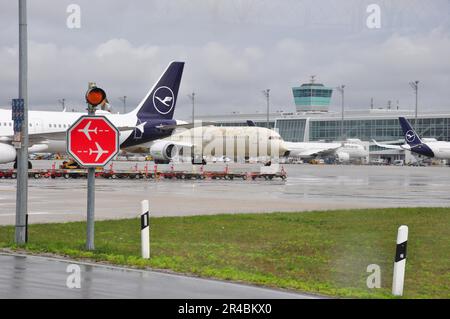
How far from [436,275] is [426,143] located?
110m

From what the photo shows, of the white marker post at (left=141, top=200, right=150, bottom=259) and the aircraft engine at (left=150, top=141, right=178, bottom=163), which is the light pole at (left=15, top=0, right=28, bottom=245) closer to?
the white marker post at (left=141, top=200, right=150, bottom=259)

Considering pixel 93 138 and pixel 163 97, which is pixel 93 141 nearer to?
pixel 93 138

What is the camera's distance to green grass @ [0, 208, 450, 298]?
15.4m

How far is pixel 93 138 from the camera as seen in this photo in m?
18.2

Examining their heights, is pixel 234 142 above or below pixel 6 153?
above

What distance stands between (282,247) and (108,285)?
718 centimetres

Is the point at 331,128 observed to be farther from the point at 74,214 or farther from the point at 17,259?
the point at 17,259

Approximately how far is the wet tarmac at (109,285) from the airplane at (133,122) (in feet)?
151

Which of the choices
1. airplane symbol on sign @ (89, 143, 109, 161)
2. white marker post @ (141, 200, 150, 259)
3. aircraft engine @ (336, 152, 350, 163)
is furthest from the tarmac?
aircraft engine @ (336, 152, 350, 163)

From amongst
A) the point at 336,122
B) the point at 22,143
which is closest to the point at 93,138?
the point at 22,143

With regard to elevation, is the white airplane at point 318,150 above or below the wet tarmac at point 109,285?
above

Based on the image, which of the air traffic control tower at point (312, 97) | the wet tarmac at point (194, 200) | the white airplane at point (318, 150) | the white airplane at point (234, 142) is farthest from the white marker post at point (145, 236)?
the air traffic control tower at point (312, 97)

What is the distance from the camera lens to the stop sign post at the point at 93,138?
59.0 ft

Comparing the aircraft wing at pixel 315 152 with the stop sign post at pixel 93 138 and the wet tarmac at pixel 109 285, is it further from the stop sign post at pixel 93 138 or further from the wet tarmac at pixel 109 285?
the wet tarmac at pixel 109 285
